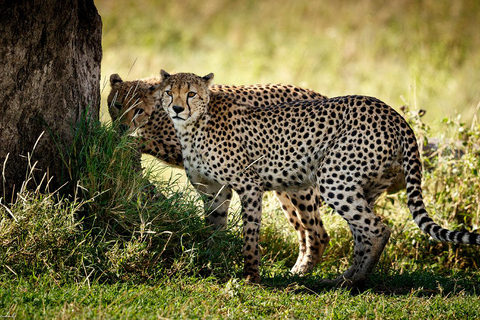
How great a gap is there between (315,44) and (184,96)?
8696 mm

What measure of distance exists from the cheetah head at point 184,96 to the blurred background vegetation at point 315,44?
548cm

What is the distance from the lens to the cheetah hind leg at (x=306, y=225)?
5520 mm

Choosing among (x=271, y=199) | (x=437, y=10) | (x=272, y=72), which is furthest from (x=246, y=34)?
(x=271, y=199)

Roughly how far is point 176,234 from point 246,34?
9.89m

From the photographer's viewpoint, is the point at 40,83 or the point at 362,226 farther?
the point at 362,226

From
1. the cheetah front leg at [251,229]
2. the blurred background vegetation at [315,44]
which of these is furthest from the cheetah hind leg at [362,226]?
the blurred background vegetation at [315,44]

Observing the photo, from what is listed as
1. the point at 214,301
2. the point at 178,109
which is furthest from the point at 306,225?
the point at 214,301

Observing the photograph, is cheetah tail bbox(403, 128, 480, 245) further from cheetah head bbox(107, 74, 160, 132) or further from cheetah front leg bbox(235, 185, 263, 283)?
cheetah head bbox(107, 74, 160, 132)

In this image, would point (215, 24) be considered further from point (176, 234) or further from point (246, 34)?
point (176, 234)

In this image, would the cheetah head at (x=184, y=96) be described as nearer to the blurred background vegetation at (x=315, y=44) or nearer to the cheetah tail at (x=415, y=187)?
the cheetah tail at (x=415, y=187)

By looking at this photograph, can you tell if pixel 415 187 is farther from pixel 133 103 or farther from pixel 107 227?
pixel 133 103

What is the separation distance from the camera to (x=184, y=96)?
4977 millimetres

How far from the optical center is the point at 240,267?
16.4ft

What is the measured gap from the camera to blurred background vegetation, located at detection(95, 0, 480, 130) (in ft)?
37.0
